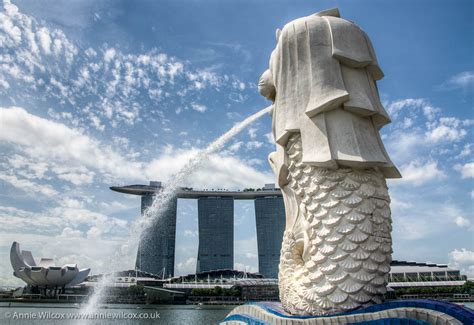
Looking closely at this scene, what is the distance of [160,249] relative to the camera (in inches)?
2805

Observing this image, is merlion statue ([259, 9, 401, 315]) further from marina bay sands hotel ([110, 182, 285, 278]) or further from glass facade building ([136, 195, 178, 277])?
marina bay sands hotel ([110, 182, 285, 278])

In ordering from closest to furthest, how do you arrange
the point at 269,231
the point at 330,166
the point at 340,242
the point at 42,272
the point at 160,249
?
the point at 340,242
the point at 330,166
the point at 42,272
the point at 160,249
the point at 269,231

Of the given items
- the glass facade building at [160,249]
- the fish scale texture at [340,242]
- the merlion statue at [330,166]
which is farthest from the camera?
the glass facade building at [160,249]

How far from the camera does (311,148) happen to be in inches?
335

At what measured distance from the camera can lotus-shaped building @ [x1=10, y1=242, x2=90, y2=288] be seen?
176ft

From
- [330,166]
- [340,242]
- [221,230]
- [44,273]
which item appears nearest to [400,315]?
[340,242]

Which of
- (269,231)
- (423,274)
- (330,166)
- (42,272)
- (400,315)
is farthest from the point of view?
(269,231)

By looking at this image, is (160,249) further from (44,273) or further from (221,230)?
(44,273)

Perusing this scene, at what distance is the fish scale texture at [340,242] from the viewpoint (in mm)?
7602

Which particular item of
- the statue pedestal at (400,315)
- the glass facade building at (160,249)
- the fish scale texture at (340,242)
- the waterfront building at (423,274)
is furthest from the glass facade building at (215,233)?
the statue pedestal at (400,315)

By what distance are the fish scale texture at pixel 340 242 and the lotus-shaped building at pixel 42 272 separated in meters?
52.0

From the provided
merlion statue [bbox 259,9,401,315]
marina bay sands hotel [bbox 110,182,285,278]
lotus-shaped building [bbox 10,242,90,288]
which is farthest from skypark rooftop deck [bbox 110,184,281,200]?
merlion statue [bbox 259,9,401,315]

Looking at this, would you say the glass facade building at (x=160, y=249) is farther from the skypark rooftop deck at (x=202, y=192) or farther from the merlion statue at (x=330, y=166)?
the merlion statue at (x=330, y=166)

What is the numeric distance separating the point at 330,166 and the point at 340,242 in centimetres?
143
